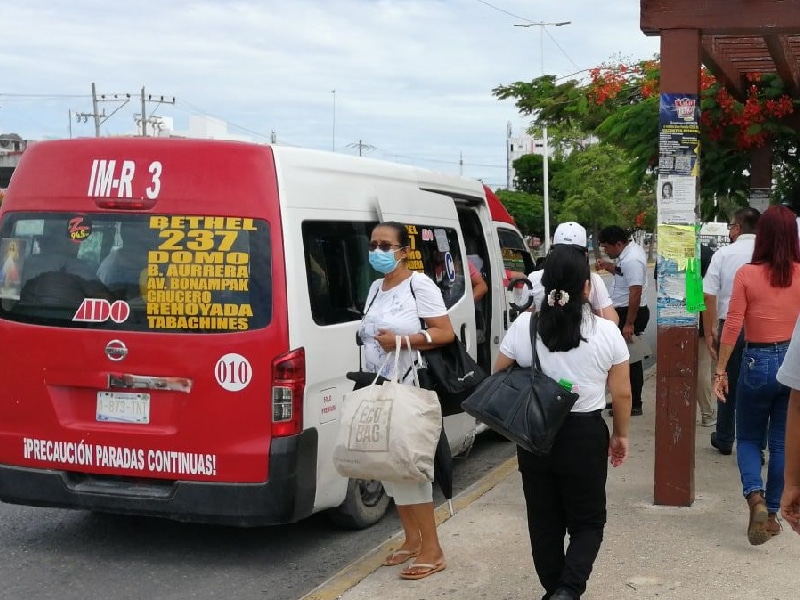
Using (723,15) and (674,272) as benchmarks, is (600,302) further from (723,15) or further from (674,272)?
(723,15)

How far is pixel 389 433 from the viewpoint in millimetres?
4699

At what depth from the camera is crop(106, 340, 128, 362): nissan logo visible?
519 cm

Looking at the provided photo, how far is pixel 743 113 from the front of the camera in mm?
8734

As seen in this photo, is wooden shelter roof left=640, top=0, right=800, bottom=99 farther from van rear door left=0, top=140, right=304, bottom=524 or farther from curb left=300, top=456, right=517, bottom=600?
curb left=300, top=456, right=517, bottom=600

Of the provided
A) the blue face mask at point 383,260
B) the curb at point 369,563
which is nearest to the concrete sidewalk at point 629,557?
the curb at point 369,563

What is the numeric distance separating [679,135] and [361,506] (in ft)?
9.30

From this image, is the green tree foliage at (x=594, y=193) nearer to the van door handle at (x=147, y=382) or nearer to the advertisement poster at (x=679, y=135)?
the advertisement poster at (x=679, y=135)

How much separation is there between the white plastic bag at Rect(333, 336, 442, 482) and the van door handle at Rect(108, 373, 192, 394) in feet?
2.88

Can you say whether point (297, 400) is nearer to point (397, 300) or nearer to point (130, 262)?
point (397, 300)

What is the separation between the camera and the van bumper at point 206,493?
5.09 m

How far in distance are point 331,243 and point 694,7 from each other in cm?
243

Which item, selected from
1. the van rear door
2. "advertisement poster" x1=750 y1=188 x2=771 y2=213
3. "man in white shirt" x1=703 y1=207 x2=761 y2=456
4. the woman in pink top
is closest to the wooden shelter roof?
the woman in pink top

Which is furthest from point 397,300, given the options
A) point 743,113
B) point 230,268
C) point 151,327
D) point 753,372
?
point 743,113

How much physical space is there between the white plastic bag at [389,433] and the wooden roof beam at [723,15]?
2610 millimetres
